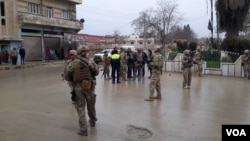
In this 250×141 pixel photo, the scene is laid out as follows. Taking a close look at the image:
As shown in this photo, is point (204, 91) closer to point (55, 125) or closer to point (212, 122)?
point (212, 122)

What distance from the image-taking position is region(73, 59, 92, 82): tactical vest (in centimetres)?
712

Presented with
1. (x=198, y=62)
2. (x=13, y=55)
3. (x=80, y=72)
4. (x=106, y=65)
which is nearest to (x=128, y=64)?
(x=106, y=65)

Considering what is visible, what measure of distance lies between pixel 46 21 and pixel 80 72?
29.9m

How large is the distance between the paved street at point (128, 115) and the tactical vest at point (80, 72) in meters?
1.09

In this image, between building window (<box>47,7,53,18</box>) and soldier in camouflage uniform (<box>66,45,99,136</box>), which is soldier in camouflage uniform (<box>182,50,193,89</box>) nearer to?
soldier in camouflage uniform (<box>66,45,99,136</box>)

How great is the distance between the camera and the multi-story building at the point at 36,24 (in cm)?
3216

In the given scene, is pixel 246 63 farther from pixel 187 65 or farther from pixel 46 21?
pixel 46 21

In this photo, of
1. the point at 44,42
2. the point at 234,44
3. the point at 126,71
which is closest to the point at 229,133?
the point at 126,71

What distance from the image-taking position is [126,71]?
18.3m

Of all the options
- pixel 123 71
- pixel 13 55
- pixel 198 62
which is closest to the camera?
pixel 123 71

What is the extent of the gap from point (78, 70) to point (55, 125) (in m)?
1.49

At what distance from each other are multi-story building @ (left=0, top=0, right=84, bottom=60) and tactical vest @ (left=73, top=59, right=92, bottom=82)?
25.6m

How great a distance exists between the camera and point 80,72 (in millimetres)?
7137

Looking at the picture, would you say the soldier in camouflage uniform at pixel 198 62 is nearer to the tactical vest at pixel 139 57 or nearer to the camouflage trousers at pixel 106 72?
the tactical vest at pixel 139 57
